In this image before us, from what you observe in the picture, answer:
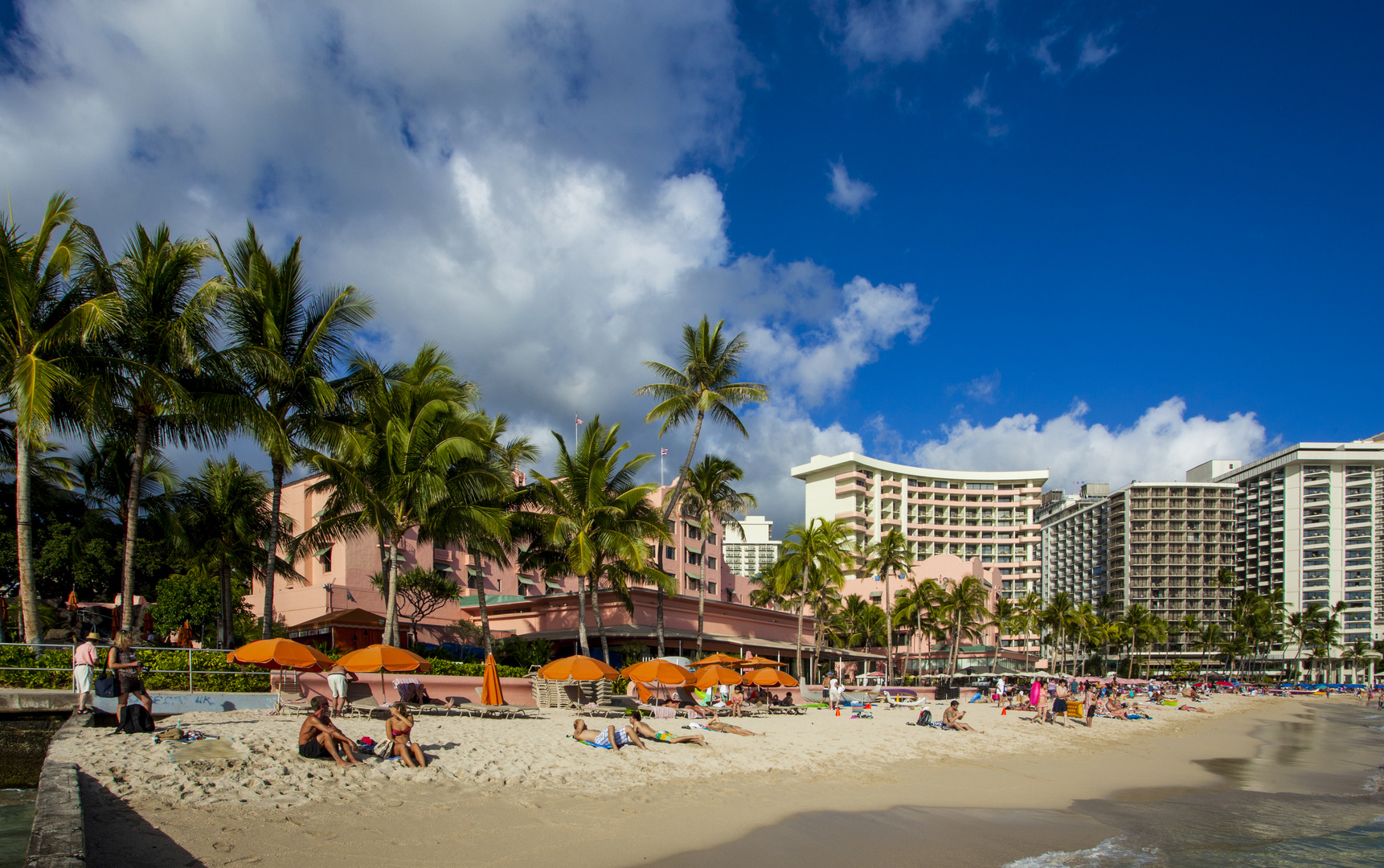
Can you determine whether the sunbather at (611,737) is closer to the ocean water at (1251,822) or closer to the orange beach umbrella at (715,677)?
the ocean water at (1251,822)

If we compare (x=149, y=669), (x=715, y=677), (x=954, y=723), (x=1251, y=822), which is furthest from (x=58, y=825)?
(x=954, y=723)

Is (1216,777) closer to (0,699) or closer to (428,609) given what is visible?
(0,699)

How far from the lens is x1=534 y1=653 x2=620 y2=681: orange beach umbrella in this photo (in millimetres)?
20203

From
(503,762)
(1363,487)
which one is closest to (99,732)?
(503,762)

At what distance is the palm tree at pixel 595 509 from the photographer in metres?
28.6

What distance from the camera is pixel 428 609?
1377 inches

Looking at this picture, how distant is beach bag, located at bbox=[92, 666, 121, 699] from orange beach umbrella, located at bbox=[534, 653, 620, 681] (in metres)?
9.68

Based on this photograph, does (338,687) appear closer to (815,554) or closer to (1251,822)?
(1251,822)

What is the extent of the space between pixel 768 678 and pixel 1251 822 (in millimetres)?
13638

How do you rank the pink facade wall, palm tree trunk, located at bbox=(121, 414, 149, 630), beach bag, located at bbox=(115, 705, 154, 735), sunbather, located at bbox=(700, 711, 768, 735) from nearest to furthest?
beach bag, located at bbox=(115, 705, 154, 735), palm tree trunk, located at bbox=(121, 414, 149, 630), sunbather, located at bbox=(700, 711, 768, 735), the pink facade wall

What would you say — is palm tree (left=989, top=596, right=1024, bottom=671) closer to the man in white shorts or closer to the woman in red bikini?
the man in white shorts

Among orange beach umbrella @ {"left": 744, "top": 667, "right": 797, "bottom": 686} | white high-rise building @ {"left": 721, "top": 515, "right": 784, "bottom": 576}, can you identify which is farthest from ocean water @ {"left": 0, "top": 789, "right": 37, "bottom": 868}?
white high-rise building @ {"left": 721, "top": 515, "right": 784, "bottom": 576}

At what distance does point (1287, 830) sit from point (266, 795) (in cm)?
1358

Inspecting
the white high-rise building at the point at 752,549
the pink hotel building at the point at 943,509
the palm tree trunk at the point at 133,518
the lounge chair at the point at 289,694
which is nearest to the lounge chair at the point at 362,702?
the lounge chair at the point at 289,694
